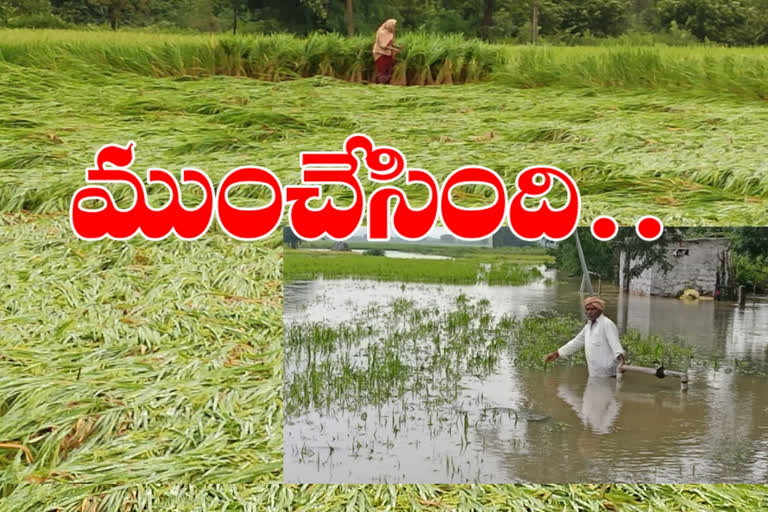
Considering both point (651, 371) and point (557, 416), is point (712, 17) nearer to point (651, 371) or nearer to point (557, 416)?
point (651, 371)

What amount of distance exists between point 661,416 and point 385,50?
8488 mm

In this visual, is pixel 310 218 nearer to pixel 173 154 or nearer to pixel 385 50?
pixel 173 154

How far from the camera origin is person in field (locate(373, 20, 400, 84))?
36.5 feet

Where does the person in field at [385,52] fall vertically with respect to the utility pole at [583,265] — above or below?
above

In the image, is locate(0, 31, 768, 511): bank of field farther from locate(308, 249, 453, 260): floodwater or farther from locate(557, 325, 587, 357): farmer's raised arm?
locate(308, 249, 453, 260): floodwater

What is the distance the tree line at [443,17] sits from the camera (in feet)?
53.7

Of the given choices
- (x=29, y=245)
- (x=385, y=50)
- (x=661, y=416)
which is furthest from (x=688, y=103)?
(x=661, y=416)

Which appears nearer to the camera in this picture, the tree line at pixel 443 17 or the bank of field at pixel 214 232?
the bank of field at pixel 214 232

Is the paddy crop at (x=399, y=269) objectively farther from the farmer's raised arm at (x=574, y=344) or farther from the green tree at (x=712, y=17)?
the green tree at (x=712, y=17)

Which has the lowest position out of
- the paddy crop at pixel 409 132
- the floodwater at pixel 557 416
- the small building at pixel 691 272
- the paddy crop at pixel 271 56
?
the floodwater at pixel 557 416

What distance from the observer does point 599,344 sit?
3018mm

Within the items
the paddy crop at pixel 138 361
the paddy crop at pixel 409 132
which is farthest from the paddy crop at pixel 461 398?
the paddy crop at pixel 409 132

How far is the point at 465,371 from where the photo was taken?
3.07 metres

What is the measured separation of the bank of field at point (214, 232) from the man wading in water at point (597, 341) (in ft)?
1.96
